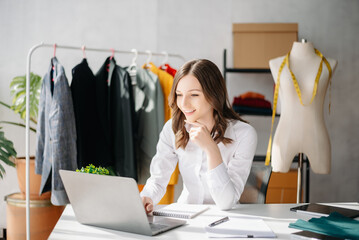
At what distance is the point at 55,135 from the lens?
104 inches

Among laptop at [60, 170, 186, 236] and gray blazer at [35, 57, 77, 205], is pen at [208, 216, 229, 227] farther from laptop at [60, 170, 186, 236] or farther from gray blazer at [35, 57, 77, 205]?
gray blazer at [35, 57, 77, 205]

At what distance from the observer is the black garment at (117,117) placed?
288 cm

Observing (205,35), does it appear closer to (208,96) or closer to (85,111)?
(85,111)

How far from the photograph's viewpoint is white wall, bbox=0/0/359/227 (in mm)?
3758

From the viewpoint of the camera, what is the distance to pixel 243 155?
1.78 meters

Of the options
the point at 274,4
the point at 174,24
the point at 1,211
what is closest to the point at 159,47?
the point at 174,24

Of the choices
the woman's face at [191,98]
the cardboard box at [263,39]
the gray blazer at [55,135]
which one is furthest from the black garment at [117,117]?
the woman's face at [191,98]

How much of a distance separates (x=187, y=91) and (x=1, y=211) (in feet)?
9.19

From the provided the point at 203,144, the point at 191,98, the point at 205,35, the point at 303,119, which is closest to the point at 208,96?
the point at 191,98

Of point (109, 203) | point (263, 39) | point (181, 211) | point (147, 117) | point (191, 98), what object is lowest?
point (181, 211)

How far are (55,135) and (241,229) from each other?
1.70 meters

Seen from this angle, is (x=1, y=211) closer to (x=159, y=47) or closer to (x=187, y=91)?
(x=159, y=47)

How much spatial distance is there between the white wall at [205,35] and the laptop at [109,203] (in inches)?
103

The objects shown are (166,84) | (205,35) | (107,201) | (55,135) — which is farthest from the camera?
(205,35)
